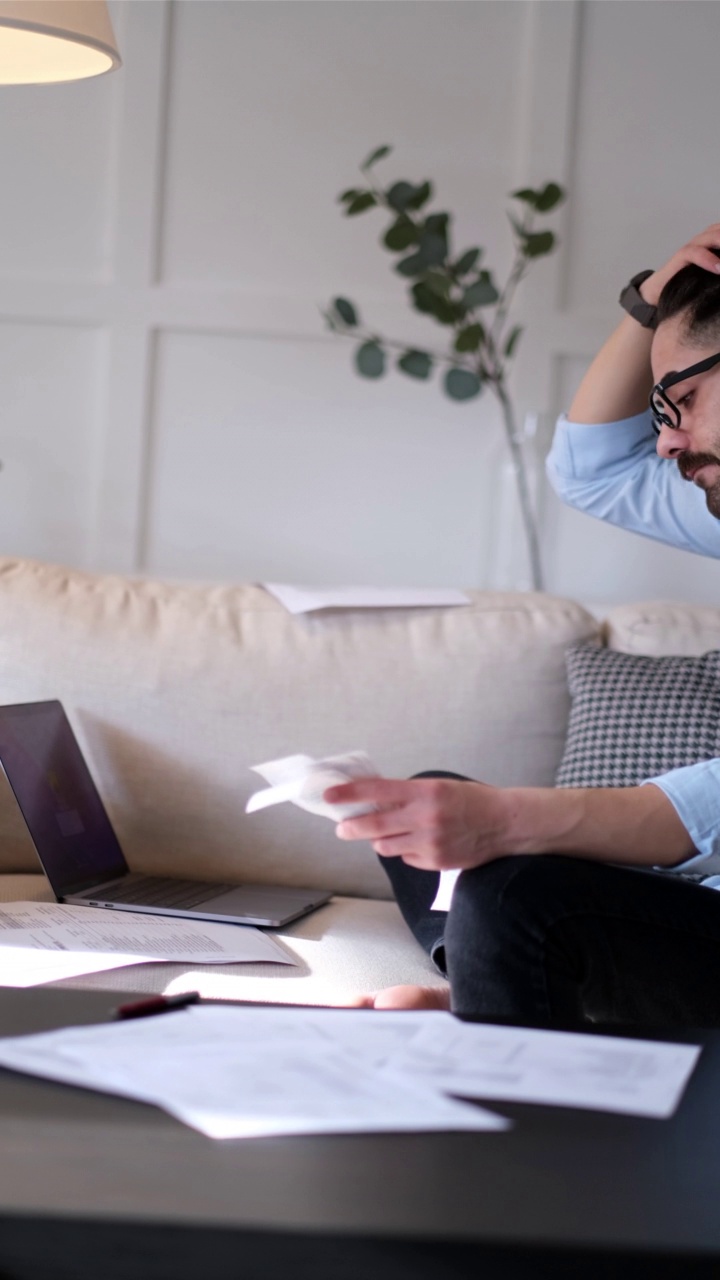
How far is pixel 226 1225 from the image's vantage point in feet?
1.91

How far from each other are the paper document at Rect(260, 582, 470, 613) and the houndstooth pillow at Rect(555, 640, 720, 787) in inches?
11.0

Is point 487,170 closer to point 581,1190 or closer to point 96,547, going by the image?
point 96,547

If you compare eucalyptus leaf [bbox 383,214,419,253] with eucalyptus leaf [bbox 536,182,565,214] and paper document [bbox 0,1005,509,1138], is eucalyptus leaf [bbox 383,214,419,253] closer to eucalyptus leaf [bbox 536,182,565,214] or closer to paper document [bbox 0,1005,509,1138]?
eucalyptus leaf [bbox 536,182,565,214]

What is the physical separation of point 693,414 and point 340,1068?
40.1 inches

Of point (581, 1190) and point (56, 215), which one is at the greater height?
point (56, 215)

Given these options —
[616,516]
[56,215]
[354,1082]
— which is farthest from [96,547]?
[354,1082]

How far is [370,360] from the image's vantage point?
2.99m

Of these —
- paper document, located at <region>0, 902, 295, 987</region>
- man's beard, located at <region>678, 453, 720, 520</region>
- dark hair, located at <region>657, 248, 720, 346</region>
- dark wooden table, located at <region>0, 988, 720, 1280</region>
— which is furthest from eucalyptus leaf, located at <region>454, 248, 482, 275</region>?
dark wooden table, located at <region>0, 988, 720, 1280</region>

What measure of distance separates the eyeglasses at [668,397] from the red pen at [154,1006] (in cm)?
95

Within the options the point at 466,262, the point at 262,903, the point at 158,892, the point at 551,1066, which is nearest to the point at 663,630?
the point at 262,903

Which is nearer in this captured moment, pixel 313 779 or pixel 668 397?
pixel 313 779

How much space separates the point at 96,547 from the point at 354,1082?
102 inches

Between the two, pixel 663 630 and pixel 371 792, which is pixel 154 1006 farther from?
pixel 663 630

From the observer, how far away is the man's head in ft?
4.94
